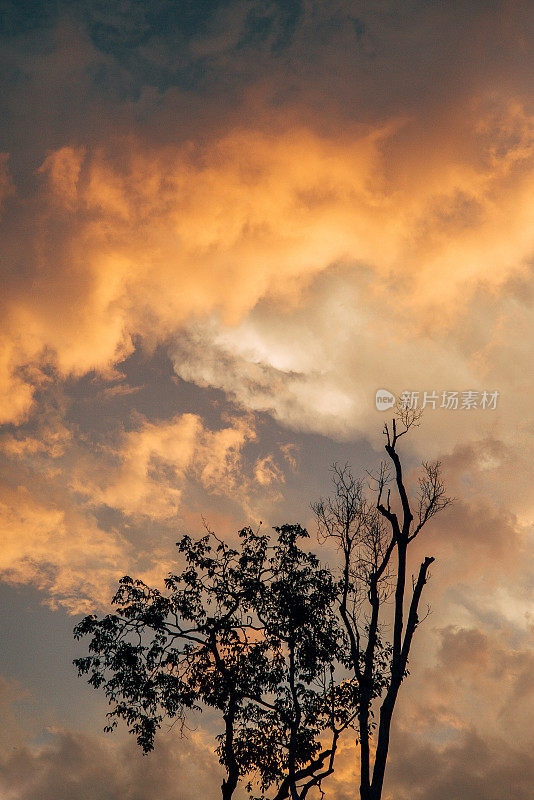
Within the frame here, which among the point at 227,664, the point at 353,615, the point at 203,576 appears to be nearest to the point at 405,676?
the point at 353,615

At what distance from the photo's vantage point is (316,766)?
19641mm

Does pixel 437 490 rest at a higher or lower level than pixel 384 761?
higher

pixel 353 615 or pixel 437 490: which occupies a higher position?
pixel 437 490

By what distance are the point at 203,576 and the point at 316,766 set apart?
6.80 metres

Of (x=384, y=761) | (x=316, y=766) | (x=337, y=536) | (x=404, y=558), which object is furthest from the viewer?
(x=337, y=536)

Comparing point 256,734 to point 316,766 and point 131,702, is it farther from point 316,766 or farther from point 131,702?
point 131,702

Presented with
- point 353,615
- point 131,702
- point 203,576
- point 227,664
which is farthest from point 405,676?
point 131,702

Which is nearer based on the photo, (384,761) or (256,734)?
(384,761)

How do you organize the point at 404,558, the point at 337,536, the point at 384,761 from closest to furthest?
the point at 384,761 < the point at 404,558 < the point at 337,536

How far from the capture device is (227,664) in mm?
19766

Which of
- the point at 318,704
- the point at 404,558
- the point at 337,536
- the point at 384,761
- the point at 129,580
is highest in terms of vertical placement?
the point at 337,536

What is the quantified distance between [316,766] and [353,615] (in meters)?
4.66

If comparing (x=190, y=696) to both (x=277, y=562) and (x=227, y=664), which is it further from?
(x=277, y=562)

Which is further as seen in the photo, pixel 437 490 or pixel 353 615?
pixel 353 615
